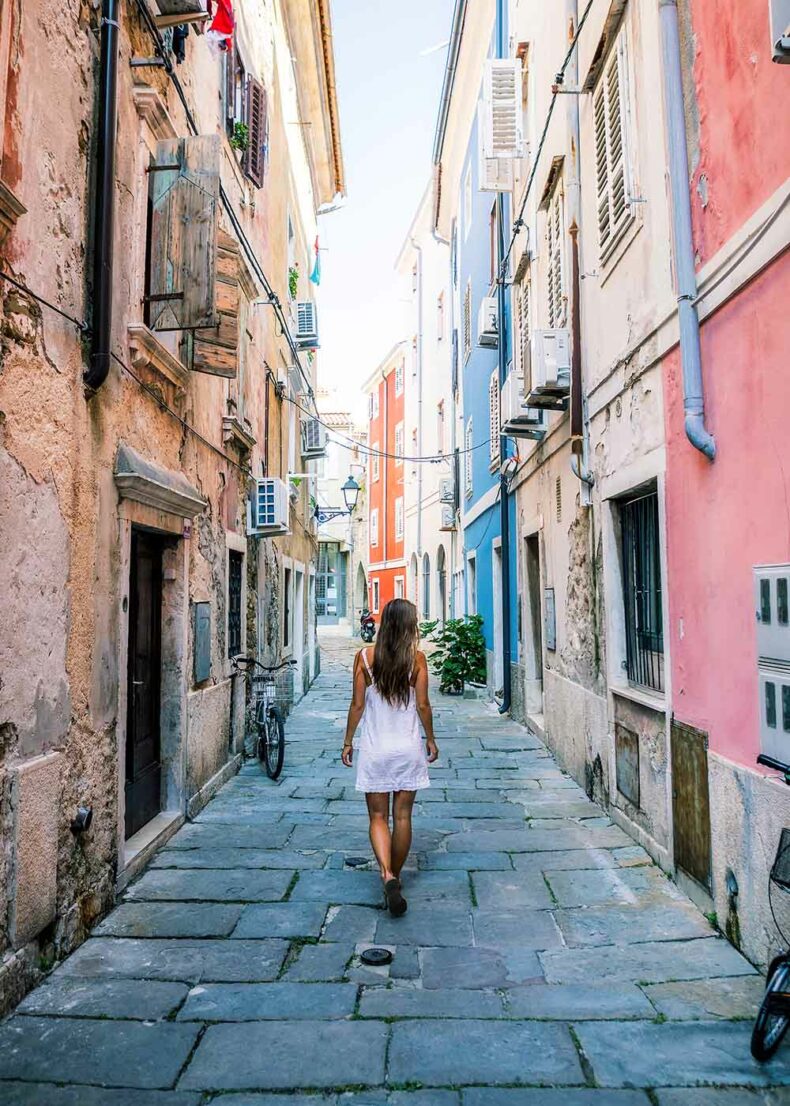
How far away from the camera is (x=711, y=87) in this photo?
4121 millimetres

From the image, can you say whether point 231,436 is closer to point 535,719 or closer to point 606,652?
point 606,652

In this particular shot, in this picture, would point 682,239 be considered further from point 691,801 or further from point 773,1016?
point 773,1016

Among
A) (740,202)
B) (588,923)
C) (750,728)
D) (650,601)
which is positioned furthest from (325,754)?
(740,202)

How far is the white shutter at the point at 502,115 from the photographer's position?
33.2 ft

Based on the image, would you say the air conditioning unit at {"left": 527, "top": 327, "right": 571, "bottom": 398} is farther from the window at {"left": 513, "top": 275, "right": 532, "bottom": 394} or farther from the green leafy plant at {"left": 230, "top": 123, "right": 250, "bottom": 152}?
the green leafy plant at {"left": 230, "top": 123, "right": 250, "bottom": 152}

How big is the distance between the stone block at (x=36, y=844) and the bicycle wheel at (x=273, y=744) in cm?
389

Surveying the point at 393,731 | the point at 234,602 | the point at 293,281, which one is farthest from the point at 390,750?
the point at 293,281

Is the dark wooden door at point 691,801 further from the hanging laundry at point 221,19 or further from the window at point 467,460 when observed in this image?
the window at point 467,460

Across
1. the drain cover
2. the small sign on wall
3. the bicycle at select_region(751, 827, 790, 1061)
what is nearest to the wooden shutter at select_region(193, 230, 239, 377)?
the drain cover

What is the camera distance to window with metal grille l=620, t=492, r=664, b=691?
18.6ft

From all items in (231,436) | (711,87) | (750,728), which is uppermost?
(711,87)

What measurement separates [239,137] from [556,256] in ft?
11.4

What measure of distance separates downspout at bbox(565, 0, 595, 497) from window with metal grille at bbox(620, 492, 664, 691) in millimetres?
914

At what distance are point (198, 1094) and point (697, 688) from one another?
3.05m
